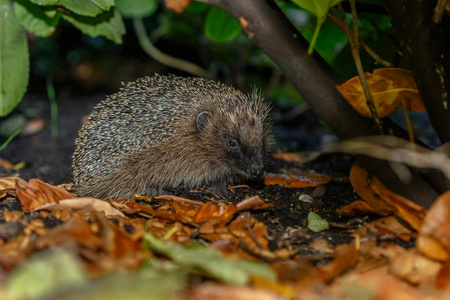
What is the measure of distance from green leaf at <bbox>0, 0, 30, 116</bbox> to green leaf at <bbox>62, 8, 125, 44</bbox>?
0.52 meters

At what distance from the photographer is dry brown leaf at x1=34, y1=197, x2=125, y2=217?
3037mm

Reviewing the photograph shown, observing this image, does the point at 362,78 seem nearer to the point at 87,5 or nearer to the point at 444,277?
the point at 444,277

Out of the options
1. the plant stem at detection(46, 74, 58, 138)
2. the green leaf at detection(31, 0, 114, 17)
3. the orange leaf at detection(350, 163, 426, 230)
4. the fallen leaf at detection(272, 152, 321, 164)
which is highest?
the green leaf at detection(31, 0, 114, 17)

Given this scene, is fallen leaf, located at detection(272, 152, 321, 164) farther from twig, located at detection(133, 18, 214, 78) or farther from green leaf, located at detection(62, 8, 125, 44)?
twig, located at detection(133, 18, 214, 78)

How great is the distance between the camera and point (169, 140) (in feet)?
14.5

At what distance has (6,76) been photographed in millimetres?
3346

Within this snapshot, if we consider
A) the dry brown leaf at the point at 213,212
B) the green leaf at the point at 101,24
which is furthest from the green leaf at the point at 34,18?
the dry brown leaf at the point at 213,212

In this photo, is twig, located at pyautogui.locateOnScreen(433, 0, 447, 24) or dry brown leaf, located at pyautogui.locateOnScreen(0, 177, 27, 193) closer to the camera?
twig, located at pyautogui.locateOnScreen(433, 0, 447, 24)

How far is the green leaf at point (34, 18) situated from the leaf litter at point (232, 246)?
4.15 feet

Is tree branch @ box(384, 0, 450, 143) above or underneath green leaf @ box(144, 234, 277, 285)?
above

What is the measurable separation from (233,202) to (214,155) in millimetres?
917

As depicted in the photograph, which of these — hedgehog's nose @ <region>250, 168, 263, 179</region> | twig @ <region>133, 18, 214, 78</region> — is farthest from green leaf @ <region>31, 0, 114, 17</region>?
twig @ <region>133, 18, 214, 78</region>

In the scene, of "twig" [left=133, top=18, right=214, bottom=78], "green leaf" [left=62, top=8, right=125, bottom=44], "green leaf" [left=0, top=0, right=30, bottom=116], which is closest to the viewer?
"green leaf" [left=0, top=0, right=30, bottom=116]

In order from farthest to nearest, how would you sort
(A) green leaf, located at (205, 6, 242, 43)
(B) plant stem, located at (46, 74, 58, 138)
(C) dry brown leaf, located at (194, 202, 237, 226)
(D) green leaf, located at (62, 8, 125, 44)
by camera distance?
1. (B) plant stem, located at (46, 74, 58, 138)
2. (A) green leaf, located at (205, 6, 242, 43)
3. (D) green leaf, located at (62, 8, 125, 44)
4. (C) dry brown leaf, located at (194, 202, 237, 226)
